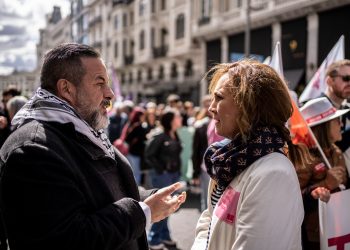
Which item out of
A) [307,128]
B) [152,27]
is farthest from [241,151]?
[152,27]

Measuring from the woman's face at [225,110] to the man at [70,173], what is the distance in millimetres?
391

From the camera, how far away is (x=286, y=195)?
1551 mm

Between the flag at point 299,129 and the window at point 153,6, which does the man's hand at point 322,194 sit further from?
the window at point 153,6

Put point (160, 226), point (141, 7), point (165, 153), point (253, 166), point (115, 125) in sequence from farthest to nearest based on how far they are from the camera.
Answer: point (141, 7), point (115, 125), point (165, 153), point (160, 226), point (253, 166)

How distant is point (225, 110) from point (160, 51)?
31458 mm

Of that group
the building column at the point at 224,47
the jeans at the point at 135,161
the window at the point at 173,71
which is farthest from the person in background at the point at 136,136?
the window at the point at 173,71

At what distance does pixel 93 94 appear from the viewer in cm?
185

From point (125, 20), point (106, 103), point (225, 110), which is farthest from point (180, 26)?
point (225, 110)

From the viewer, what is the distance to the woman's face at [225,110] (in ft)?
5.85

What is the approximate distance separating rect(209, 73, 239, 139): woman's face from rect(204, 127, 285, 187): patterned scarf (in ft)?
0.21

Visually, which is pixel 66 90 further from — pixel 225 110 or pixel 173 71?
pixel 173 71

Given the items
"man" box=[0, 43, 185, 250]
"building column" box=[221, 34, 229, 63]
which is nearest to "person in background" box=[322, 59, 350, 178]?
"man" box=[0, 43, 185, 250]

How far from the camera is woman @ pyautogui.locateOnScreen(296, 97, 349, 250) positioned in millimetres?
2715

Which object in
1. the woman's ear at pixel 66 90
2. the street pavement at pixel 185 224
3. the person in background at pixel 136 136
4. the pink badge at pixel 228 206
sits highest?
the woman's ear at pixel 66 90
